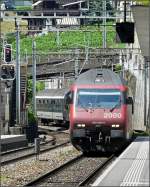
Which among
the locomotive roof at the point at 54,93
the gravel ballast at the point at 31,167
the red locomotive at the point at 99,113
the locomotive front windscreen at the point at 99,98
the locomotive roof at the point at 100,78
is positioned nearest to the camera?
the gravel ballast at the point at 31,167

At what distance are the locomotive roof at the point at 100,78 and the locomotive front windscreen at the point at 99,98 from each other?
38cm

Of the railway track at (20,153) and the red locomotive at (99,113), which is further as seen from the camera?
the railway track at (20,153)

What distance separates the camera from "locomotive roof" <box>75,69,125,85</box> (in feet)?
86.8

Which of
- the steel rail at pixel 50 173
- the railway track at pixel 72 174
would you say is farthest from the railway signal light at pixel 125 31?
the steel rail at pixel 50 173

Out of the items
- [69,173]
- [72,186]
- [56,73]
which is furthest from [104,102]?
[56,73]

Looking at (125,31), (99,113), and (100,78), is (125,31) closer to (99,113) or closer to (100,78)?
(99,113)

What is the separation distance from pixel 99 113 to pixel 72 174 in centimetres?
534

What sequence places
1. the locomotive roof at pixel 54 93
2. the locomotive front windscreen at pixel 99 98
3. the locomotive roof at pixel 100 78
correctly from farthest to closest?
the locomotive roof at pixel 54 93, the locomotive roof at pixel 100 78, the locomotive front windscreen at pixel 99 98

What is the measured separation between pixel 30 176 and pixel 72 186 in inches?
116

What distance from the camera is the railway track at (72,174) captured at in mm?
18500

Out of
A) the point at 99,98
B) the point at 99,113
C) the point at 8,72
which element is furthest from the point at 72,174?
the point at 8,72

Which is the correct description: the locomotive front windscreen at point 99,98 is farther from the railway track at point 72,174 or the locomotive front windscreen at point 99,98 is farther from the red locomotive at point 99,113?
the railway track at point 72,174

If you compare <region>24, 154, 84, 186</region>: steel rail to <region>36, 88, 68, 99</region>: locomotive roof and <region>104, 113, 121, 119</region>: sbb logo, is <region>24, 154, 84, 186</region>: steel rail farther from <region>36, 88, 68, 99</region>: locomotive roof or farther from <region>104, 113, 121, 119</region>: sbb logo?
<region>36, 88, 68, 99</region>: locomotive roof

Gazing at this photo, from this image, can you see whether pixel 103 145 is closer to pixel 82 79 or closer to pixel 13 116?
pixel 82 79
